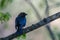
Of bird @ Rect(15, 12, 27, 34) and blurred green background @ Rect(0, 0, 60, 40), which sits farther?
blurred green background @ Rect(0, 0, 60, 40)

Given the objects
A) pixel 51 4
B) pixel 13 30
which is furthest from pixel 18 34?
pixel 51 4

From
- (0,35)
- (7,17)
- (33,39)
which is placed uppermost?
(7,17)

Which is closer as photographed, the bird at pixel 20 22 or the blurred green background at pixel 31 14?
the bird at pixel 20 22

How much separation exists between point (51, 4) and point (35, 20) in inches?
9.3

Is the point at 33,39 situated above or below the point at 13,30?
below

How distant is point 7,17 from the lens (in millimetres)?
2293

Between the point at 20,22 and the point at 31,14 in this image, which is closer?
the point at 20,22

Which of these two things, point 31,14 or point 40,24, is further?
point 31,14

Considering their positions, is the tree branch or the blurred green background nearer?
the tree branch

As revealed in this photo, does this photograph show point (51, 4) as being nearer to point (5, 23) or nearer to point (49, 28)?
point (49, 28)

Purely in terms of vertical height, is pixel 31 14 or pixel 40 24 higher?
pixel 31 14

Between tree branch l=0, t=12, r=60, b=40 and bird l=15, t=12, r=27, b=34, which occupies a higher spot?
bird l=15, t=12, r=27, b=34

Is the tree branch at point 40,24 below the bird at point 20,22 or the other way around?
below

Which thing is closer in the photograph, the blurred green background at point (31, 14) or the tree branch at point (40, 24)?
the tree branch at point (40, 24)
